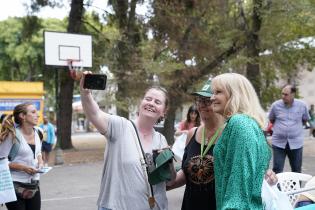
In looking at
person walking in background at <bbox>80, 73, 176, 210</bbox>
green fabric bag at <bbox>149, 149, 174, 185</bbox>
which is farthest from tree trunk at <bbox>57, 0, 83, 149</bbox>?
green fabric bag at <bbox>149, 149, 174, 185</bbox>

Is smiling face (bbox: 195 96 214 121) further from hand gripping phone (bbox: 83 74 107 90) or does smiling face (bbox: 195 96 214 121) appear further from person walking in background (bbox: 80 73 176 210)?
hand gripping phone (bbox: 83 74 107 90)

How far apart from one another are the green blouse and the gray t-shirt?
0.93 metres

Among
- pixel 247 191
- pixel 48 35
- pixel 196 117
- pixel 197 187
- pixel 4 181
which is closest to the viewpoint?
pixel 247 191

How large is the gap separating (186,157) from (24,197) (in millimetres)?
2001

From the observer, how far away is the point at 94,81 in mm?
3018

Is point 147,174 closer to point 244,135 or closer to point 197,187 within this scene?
point 197,187

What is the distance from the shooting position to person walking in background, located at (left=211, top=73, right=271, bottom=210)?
209 cm

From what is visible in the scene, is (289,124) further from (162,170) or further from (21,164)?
(162,170)

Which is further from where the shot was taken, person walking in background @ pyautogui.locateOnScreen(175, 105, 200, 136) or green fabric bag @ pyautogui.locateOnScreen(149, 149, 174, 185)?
person walking in background @ pyautogui.locateOnScreen(175, 105, 200, 136)

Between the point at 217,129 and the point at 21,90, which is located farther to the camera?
the point at 21,90

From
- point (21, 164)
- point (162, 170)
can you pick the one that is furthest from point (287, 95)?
point (162, 170)

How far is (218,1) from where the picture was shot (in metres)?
18.6

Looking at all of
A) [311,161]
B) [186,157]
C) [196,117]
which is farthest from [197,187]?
[311,161]

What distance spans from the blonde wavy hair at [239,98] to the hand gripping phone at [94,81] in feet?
3.05
